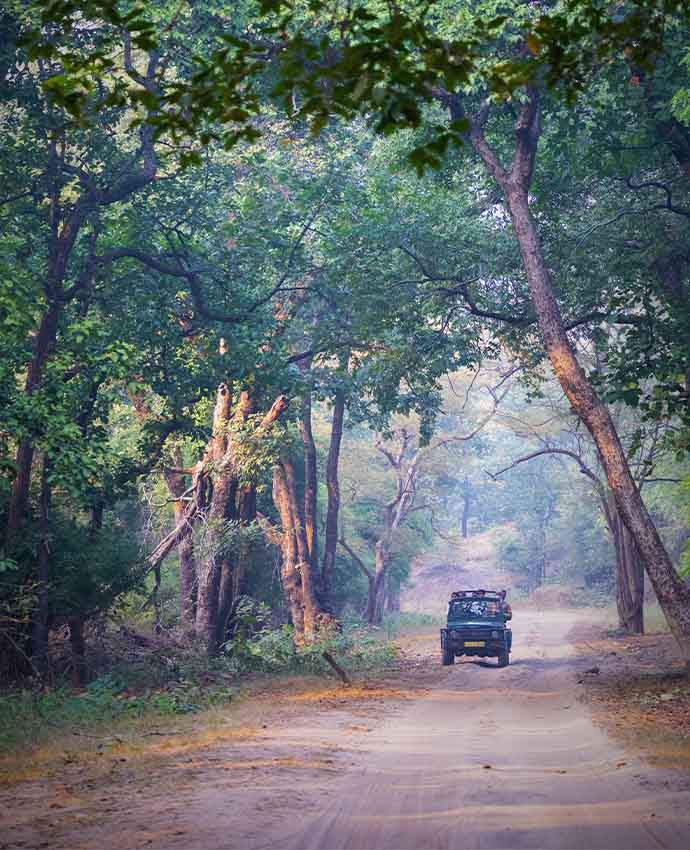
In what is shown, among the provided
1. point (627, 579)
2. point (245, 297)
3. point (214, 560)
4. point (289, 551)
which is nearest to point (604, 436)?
point (245, 297)

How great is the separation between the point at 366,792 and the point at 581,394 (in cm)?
1035

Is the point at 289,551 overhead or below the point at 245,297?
below

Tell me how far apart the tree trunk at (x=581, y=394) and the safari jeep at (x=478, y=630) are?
29.9 ft

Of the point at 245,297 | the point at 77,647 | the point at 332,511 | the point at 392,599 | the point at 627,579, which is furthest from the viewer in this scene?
the point at 392,599

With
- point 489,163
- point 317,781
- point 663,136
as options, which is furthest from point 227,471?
point 317,781

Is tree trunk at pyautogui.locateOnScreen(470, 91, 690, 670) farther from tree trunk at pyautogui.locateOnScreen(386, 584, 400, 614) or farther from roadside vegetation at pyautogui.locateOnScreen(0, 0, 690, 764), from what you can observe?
tree trunk at pyautogui.locateOnScreen(386, 584, 400, 614)

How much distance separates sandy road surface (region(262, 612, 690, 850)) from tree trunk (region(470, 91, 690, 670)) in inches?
107

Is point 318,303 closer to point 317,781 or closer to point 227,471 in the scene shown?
point 227,471

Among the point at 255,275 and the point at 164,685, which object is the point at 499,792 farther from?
the point at 255,275

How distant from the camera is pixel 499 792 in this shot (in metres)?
8.12

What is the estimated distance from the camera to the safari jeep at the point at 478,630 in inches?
995

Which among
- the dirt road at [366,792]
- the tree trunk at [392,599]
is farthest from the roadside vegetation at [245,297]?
the tree trunk at [392,599]

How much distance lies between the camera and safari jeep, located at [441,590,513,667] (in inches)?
995

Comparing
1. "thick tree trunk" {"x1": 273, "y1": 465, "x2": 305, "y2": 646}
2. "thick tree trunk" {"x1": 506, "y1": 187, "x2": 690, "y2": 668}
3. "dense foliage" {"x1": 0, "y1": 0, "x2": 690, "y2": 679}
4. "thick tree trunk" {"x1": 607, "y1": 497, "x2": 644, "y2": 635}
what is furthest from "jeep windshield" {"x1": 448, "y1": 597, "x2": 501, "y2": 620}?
"thick tree trunk" {"x1": 506, "y1": 187, "x2": 690, "y2": 668}
